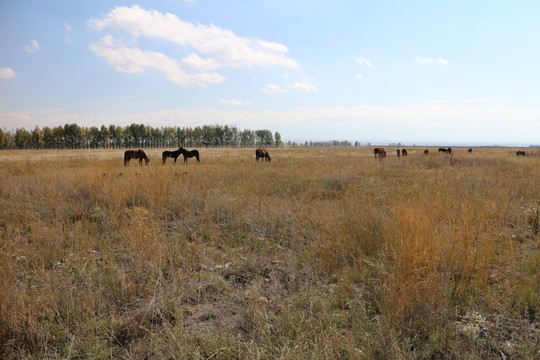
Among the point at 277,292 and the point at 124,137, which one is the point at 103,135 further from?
the point at 277,292

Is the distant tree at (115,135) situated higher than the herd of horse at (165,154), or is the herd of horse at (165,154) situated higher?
the distant tree at (115,135)

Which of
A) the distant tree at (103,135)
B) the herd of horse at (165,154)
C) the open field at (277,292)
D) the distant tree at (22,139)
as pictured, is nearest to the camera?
the open field at (277,292)

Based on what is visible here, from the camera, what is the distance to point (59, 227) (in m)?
5.09

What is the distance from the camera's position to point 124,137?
114 metres

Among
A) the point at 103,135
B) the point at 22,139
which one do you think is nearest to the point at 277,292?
the point at 103,135

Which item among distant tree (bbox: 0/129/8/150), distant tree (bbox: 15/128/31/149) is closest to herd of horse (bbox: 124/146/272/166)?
distant tree (bbox: 0/129/8/150)

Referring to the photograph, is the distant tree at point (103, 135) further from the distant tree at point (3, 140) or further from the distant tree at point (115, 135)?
the distant tree at point (3, 140)

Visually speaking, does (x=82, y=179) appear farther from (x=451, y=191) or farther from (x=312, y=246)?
(x=451, y=191)

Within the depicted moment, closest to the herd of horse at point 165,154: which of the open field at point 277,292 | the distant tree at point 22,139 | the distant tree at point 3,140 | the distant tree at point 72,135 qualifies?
the open field at point 277,292

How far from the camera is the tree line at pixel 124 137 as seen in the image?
97375mm

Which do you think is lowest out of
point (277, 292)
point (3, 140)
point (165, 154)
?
point (277, 292)

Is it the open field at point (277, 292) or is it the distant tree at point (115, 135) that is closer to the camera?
the open field at point (277, 292)

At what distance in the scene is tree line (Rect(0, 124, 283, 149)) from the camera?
97.4 meters

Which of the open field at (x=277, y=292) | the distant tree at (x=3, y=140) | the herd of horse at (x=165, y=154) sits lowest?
the open field at (x=277, y=292)
